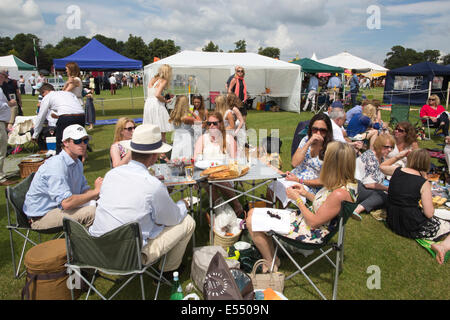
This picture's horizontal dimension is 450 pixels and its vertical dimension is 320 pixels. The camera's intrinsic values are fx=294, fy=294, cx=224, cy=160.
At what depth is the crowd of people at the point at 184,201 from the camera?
2.31 metres

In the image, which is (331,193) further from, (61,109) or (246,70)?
(246,70)

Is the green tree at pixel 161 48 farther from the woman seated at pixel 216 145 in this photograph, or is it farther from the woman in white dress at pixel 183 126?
the woman seated at pixel 216 145

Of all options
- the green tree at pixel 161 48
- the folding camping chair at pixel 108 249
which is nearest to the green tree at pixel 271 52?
the green tree at pixel 161 48

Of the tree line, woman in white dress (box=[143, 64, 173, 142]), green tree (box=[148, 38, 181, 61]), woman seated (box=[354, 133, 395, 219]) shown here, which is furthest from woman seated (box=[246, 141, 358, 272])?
green tree (box=[148, 38, 181, 61])

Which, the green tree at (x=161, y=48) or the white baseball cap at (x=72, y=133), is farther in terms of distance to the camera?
the green tree at (x=161, y=48)

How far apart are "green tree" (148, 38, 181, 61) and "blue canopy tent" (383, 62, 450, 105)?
182ft

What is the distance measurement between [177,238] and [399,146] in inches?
162

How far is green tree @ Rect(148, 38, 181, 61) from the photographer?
65.9 meters

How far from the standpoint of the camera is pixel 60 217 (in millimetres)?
2748

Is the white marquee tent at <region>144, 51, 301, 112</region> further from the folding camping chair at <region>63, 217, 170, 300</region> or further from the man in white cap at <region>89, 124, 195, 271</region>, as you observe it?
the folding camping chair at <region>63, 217, 170, 300</region>

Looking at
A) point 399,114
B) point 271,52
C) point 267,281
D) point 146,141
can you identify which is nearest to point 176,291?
point 267,281

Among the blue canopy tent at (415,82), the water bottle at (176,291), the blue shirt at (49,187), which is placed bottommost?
the water bottle at (176,291)

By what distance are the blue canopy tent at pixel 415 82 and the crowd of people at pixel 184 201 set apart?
14.1 meters
